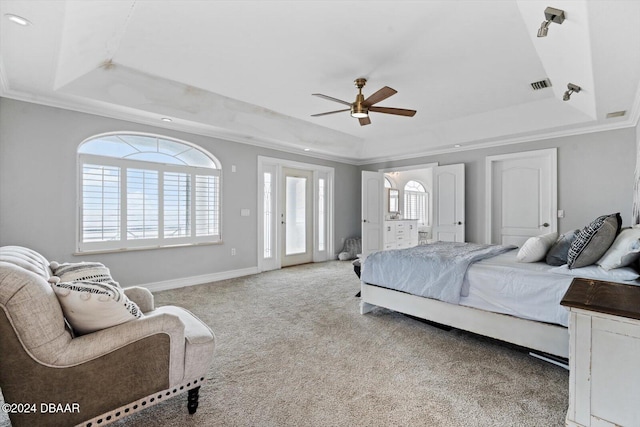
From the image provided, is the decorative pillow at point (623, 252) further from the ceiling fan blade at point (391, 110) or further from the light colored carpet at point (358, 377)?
the ceiling fan blade at point (391, 110)

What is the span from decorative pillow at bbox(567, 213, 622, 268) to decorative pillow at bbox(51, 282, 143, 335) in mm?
2849

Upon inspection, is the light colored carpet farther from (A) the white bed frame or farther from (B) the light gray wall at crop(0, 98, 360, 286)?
(B) the light gray wall at crop(0, 98, 360, 286)

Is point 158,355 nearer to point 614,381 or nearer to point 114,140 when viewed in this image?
point 614,381

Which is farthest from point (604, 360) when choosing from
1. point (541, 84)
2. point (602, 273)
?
point (541, 84)

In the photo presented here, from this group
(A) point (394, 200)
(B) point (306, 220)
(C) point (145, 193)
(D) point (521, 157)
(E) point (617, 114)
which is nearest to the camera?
(E) point (617, 114)

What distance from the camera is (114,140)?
3988 millimetres

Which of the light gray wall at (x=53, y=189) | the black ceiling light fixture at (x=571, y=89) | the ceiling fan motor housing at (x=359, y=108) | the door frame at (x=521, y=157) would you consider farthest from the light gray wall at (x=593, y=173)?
the light gray wall at (x=53, y=189)

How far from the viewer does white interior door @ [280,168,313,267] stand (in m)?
6.08

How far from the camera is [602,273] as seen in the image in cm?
199

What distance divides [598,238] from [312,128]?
429cm

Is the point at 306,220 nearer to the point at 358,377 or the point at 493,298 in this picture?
the point at 493,298

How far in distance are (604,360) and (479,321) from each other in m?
1.14

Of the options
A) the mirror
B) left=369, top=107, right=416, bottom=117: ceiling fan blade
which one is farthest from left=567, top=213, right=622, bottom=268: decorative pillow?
the mirror

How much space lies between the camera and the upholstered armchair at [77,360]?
1214mm
